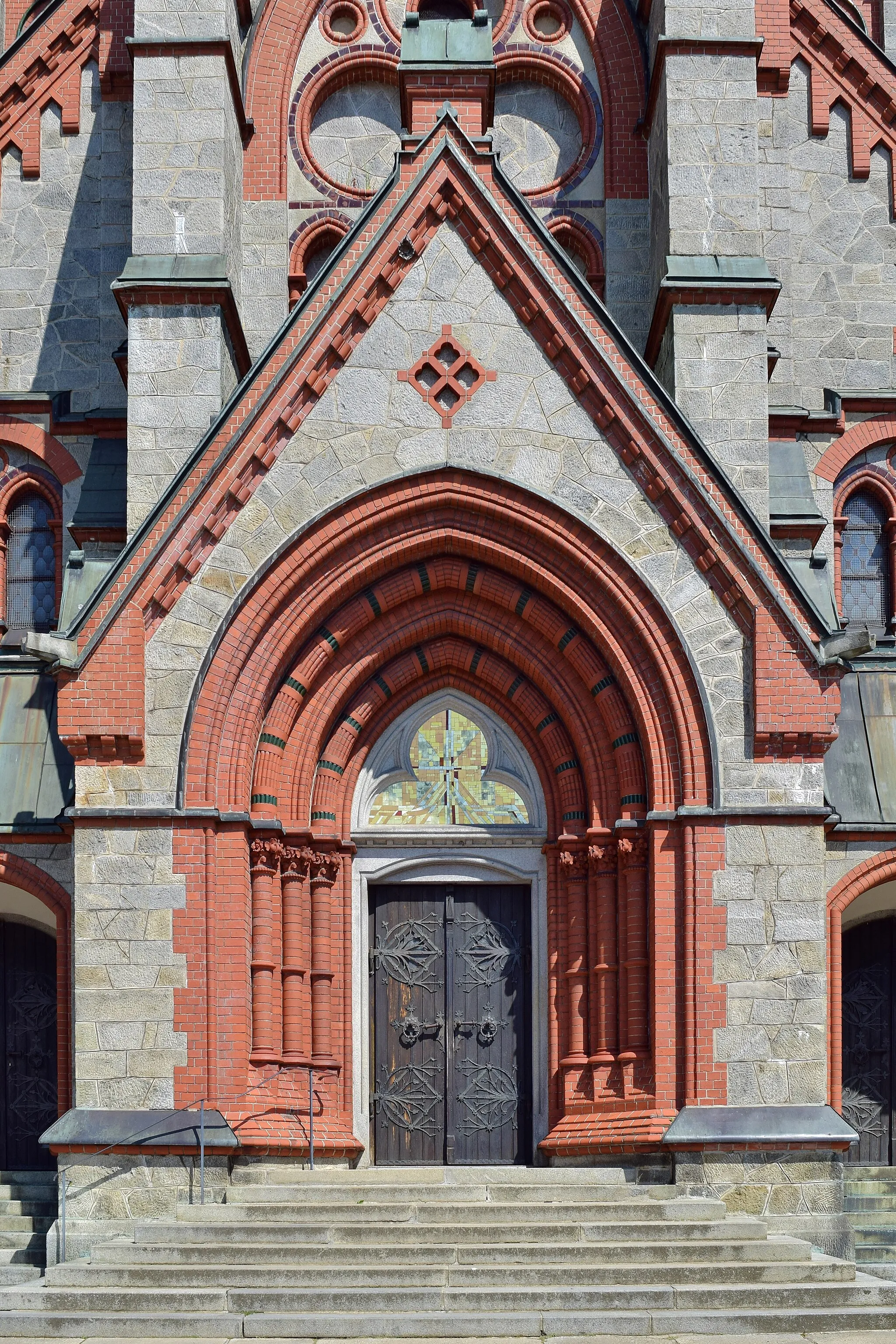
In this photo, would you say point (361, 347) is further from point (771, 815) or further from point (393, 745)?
point (771, 815)

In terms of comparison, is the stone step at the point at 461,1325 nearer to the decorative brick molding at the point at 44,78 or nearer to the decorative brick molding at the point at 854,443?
the decorative brick molding at the point at 854,443

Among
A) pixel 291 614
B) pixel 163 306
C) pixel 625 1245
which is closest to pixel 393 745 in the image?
pixel 291 614

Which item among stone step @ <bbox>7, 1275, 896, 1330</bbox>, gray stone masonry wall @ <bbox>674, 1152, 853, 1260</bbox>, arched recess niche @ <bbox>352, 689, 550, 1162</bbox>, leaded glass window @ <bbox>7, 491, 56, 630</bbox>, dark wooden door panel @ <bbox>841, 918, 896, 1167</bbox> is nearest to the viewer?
stone step @ <bbox>7, 1275, 896, 1330</bbox>

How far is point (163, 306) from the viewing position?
691 inches

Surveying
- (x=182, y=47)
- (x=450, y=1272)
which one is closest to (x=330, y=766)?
(x=450, y=1272)

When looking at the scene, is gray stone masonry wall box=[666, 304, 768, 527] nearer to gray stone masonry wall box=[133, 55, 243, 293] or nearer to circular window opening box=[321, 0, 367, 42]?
gray stone masonry wall box=[133, 55, 243, 293]

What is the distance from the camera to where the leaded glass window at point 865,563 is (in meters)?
19.2

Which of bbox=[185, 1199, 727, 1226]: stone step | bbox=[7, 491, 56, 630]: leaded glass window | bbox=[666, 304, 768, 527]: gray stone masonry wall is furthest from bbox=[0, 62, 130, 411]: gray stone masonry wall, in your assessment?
bbox=[185, 1199, 727, 1226]: stone step

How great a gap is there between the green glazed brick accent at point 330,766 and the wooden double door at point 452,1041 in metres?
1.35

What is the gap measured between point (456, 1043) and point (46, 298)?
7909 mm

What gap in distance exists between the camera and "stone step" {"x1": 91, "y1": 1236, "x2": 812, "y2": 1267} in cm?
1430

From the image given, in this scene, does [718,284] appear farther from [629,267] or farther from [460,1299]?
[460,1299]

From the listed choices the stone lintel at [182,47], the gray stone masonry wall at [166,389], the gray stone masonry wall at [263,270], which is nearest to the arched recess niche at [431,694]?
the gray stone masonry wall at [166,389]

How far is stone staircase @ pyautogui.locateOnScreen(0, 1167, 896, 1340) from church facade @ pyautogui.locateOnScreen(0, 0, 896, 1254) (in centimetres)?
103
